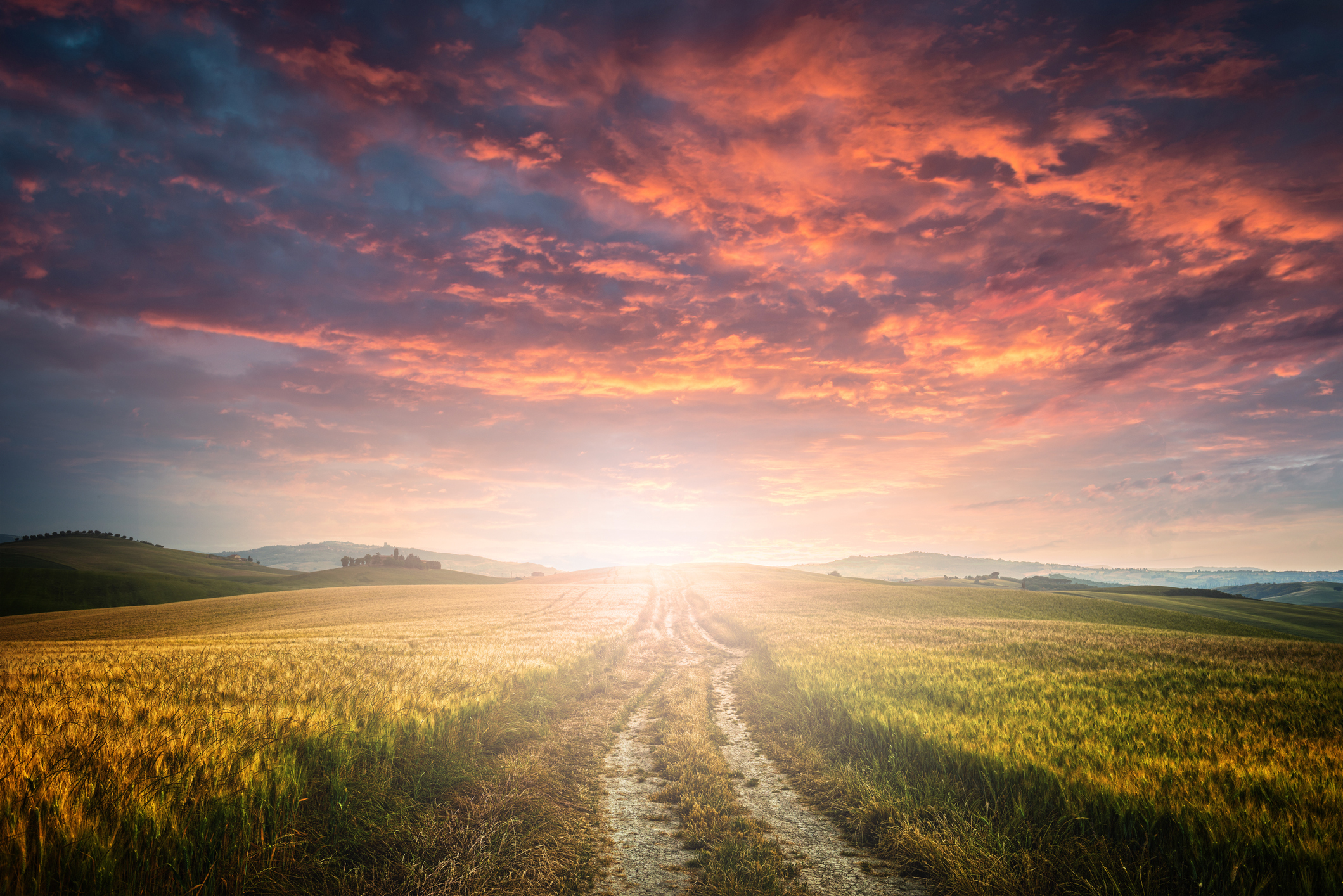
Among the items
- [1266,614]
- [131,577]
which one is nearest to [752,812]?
[1266,614]

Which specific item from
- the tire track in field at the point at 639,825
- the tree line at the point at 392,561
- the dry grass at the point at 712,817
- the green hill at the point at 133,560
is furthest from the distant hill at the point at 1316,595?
the green hill at the point at 133,560

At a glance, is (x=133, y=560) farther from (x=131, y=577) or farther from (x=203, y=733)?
(x=203, y=733)

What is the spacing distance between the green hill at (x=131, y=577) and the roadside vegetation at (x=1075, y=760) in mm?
89717

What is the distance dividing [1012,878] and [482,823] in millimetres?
6119

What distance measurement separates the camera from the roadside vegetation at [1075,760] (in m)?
5.16

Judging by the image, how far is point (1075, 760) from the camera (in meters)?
7.22

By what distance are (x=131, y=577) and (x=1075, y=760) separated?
107 m

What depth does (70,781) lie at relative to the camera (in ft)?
17.1

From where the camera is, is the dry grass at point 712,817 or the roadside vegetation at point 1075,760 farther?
the dry grass at point 712,817

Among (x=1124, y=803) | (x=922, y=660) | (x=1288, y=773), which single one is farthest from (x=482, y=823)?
(x=922, y=660)

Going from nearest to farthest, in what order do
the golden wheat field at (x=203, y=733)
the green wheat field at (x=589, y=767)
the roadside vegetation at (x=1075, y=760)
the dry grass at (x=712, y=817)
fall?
1. the golden wheat field at (x=203, y=733)
2. the green wheat field at (x=589, y=767)
3. the roadside vegetation at (x=1075, y=760)
4. the dry grass at (x=712, y=817)

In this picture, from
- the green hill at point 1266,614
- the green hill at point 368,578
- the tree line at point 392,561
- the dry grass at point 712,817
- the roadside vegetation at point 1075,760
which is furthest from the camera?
the tree line at point 392,561

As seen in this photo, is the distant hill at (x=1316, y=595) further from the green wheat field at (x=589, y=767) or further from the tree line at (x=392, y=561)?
the tree line at (x=392, y=561)

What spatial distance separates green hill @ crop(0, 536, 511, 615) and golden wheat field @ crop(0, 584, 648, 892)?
69.2 meters
